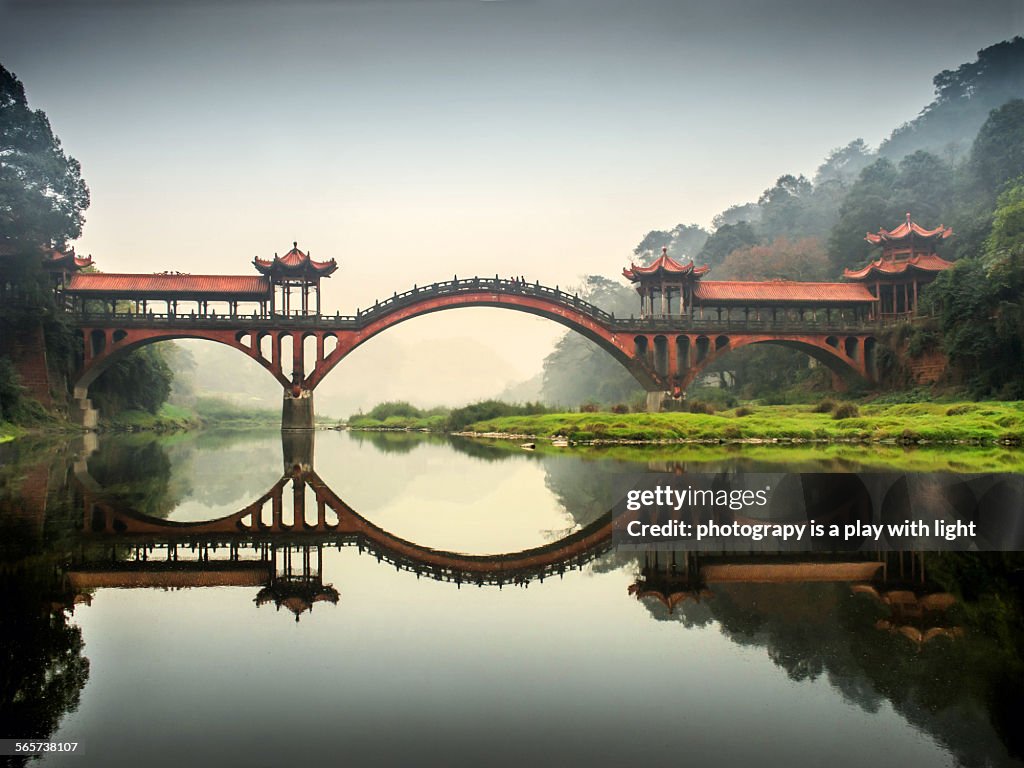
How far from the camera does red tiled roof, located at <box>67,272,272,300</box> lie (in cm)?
4422

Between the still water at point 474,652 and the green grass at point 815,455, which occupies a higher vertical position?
the green grass at point 815,455

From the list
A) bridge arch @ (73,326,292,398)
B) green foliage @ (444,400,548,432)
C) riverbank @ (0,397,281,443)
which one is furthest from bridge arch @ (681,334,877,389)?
riverbank @ (0,397,281,443)

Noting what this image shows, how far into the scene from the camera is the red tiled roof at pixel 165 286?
4422 cm

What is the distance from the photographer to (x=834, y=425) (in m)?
31.6

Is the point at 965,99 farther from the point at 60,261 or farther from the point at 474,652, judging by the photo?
the point at 474,652

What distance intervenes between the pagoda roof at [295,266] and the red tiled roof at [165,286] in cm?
111

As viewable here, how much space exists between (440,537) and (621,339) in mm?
35676

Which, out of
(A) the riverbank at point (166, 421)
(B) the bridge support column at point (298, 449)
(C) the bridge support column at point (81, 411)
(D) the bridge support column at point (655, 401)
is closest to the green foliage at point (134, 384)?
(A) the riverbank at point (166, 421)

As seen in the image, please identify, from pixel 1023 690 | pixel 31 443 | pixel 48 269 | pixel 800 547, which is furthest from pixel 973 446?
pixel 48 269

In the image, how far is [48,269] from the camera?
44.0 meters

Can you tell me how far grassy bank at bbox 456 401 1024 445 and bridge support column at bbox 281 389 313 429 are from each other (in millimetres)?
13781

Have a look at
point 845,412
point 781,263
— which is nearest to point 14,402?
point 845,412

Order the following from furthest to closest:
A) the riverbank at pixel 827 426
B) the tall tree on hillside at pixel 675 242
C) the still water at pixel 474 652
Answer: the tall tree on hillside at pixel 675 242, the riverbank at pixel 827 426, the still water at pixel 474 652

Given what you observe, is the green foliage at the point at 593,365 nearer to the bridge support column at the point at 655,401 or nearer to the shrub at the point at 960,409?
the bridge support column at the point at 655,401
